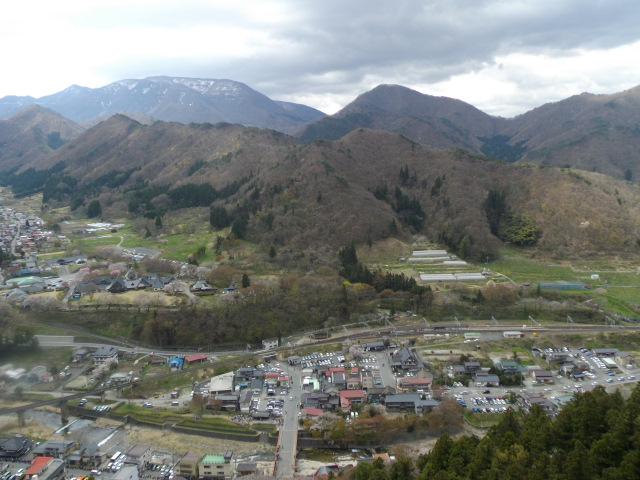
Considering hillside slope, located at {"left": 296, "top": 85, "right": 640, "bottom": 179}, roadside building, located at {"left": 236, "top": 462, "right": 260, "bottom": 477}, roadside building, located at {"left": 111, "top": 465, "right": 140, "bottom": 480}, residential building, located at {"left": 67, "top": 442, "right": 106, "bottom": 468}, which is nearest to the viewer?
roadside building, located at {"left": 111, "top": 465, "right": 140, "bottom": 480}

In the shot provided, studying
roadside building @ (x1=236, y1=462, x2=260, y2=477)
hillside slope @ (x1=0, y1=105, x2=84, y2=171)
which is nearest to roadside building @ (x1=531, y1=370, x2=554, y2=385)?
roadside building @ (x1=236, y1=462, x2=260, y2=477)

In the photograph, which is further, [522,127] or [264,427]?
[522,127]

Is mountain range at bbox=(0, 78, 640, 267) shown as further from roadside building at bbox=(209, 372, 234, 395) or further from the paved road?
the paved road

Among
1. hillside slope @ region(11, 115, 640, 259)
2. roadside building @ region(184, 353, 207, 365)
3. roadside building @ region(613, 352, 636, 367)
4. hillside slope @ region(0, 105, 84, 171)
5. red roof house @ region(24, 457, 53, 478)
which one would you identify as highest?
hillside slope @ region(0, 105, 84, 171)

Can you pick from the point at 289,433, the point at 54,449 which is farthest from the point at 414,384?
the point at 54,449

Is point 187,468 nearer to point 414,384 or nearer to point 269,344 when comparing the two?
point 269,344
